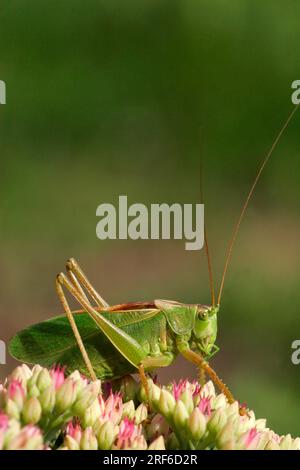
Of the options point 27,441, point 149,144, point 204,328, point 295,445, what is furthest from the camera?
point 149,144

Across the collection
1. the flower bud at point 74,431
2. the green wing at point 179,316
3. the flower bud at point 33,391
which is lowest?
the flower bud at point 74,431

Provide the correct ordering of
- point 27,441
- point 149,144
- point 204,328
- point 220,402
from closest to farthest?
point 27,441
point 220,402
point 204,328
point 149,144

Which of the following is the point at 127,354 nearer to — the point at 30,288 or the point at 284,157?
the point at 30,288

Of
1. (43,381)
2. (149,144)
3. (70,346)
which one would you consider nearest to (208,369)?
(70,346)

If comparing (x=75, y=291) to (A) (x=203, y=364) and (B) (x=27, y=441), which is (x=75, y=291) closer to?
(A) (x=203, y=364)

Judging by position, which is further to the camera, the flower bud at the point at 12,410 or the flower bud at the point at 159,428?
the flower bud at the point at 159,428

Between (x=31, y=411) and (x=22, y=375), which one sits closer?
(x=31, y=411)

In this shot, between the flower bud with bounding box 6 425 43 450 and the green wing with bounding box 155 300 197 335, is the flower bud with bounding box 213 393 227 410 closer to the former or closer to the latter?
the green wing with bounding box 155 300 197 335

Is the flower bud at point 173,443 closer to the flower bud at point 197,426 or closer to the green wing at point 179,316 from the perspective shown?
the flower bud at point 197,426

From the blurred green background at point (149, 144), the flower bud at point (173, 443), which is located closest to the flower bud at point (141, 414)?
the flower bud at point (173, 443)
